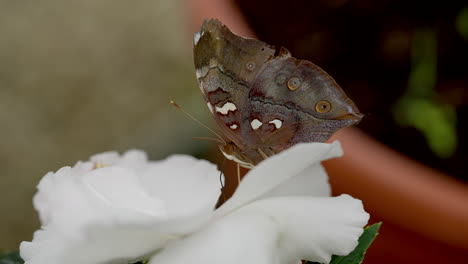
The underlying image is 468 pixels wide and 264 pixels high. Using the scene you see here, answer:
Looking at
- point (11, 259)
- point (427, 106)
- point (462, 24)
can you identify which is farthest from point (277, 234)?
point (462, 24)

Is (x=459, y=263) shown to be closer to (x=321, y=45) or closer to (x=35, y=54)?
(x=321, y=45)

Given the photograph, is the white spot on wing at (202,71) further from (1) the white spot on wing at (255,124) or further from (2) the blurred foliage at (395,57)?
(2) the blurred foliage at (395,57)

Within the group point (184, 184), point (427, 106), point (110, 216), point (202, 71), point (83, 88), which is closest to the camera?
point (110, 216)

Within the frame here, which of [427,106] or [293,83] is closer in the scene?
[293,83]

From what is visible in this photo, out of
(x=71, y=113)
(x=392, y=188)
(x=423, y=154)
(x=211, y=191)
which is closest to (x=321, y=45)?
(x=423, y=154)

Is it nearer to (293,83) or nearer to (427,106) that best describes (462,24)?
(427,106)

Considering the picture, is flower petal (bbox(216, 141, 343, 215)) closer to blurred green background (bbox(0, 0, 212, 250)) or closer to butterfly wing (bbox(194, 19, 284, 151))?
butterfly wing (bbox(194, 19, 284, 151))

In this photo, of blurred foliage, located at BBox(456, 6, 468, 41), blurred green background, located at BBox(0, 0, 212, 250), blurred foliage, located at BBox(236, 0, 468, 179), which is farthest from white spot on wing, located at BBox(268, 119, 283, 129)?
blurred green background, located at BBox(0, 0, 212, 250)
